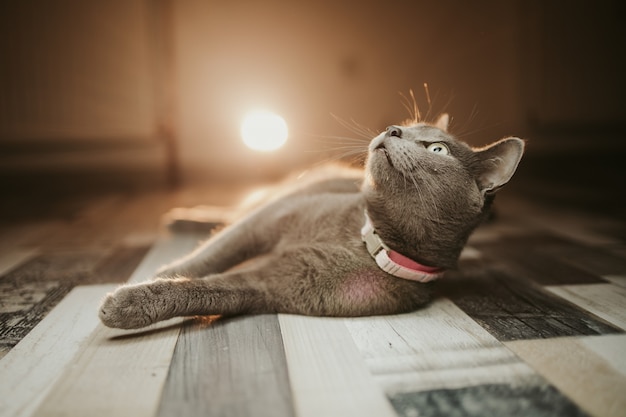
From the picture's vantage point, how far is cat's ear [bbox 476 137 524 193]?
1.21 metres

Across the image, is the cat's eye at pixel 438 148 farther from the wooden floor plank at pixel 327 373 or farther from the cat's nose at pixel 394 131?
the wooden floor plank at pixel 327 373

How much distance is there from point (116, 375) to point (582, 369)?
83 centimetres

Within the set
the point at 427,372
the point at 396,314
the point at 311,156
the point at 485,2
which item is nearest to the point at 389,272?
the point at 396,314

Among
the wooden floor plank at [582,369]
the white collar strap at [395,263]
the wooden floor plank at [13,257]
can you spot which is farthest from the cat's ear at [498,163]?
the wooden floor plank at [13,257]

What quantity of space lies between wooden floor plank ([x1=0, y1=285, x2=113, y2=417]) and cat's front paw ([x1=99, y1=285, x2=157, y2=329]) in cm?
8

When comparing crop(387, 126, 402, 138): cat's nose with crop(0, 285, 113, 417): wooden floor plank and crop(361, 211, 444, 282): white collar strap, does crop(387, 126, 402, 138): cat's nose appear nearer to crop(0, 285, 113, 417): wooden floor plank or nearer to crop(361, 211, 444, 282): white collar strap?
crop(361, 211, 444, 282): white collar strap

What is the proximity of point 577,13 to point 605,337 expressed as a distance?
129 inches

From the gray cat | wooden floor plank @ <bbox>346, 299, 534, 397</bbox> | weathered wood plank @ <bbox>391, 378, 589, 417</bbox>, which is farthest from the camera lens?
the gray cat

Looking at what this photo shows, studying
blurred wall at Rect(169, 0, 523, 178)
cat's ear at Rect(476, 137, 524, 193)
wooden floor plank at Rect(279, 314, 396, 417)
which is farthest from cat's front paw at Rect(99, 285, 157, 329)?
blurred wall at Rect(169, 0, 523, 178)

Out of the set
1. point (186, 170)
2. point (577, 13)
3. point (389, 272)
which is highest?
point (577, 13)

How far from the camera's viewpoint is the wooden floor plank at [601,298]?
125 centimetres

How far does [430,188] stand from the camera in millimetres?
1211

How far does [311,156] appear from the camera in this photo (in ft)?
13.1

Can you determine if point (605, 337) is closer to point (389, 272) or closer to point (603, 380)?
point (603, 380)
